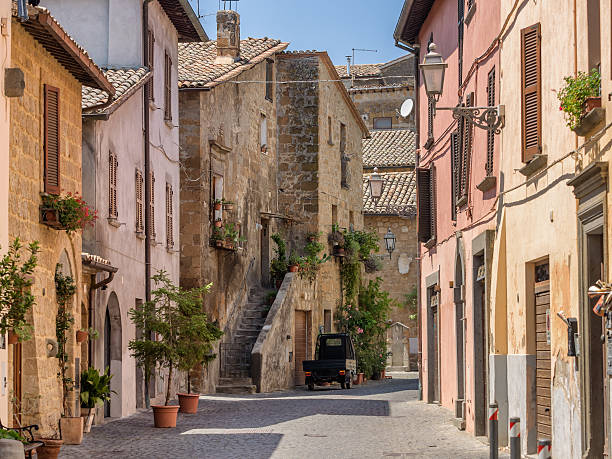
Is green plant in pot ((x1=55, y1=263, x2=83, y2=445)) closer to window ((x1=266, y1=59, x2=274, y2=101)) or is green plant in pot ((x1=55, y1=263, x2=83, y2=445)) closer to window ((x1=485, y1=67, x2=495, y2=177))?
window ((x1=485, y1=67, x2=495, y2=177))

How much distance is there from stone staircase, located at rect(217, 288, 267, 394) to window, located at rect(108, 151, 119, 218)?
1014cm

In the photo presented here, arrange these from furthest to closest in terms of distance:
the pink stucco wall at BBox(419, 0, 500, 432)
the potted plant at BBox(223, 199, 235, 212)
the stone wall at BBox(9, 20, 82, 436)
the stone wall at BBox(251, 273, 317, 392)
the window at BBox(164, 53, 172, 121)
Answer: the potted plant at BBox(223, 199, 235, 212) < the stone wall at BBox(251, 273, 317, 392) < the window at BBox(164, 53, 172, 121) < the pink stucco wall at BBox(419, 0, 500, 432) < the stone wall at BBox(9, 20, 82, 436)

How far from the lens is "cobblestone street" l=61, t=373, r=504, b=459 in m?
15.0

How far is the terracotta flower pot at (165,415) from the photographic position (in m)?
18.9

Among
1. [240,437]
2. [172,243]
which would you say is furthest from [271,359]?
[240,437]

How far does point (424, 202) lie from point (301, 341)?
1236 centimetres

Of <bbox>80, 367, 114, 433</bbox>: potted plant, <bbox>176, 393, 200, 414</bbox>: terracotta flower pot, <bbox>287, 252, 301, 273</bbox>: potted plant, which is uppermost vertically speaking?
<bbox>287, 252, 301, 273</bbox>: potted plant

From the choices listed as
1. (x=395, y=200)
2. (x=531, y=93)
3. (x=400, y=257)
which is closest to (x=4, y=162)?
(x=531, y=93)

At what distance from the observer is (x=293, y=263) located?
117 feet

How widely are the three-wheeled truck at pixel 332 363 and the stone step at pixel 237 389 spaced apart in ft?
10.8

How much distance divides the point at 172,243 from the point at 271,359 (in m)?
5.82

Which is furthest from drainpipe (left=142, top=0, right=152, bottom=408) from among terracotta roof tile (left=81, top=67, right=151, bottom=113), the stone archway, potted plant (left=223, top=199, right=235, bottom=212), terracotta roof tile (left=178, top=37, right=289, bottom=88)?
potted plant (left=223, top=199, right=235, bottom=212)

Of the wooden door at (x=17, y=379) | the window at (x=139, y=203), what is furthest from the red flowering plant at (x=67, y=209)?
the window at (x=139, y=203)

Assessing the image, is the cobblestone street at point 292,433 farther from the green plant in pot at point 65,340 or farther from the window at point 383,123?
the window at point 383,123
